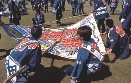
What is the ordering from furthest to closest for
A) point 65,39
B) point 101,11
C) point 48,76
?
point 101,11 < point 65,39 < point 48,76

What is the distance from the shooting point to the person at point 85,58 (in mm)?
5035

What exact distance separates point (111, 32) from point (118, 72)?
1.57 meters

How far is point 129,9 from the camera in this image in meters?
10.1

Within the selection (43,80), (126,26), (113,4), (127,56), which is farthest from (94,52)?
(113,4)

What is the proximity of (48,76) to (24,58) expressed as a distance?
1615mm

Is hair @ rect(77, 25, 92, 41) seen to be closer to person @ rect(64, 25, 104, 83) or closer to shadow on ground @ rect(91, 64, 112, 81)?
person @ rect(64, 25, 104, 83)

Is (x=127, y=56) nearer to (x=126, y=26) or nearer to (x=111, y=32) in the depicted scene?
(x=111, y=32)

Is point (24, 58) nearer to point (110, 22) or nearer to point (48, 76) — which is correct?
point (48, 76)

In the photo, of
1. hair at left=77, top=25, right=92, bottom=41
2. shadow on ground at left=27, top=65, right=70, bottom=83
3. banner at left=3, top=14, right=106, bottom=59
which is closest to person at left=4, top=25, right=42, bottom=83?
shadow on ground at left=27, top=65, right=70, bottom=83

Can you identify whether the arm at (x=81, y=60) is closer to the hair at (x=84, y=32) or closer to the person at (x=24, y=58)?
the hair at (x=84, y=32)

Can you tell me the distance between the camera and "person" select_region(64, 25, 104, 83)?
16.5 feet

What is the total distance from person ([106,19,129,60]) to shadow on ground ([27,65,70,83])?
82.8 inches

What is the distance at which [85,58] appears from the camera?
5.06 m

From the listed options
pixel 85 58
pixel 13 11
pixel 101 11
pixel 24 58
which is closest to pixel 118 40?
pixel 85 58
